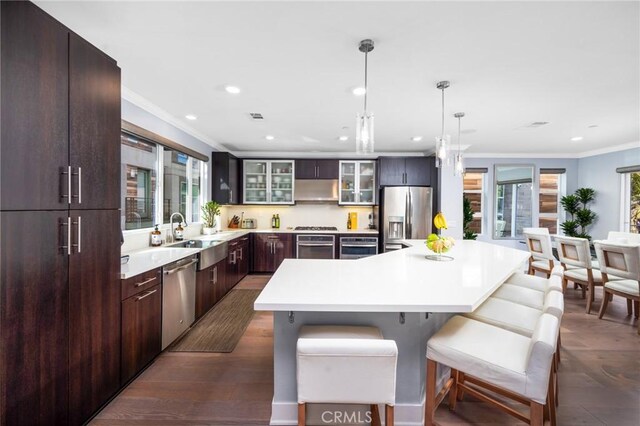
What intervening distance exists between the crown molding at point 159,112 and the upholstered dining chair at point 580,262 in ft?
17.3

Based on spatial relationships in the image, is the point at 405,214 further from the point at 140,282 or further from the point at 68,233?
the point at 68,233

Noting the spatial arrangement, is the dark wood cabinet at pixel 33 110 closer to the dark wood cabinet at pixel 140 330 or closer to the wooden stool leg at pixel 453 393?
the dark wood cabinet at pixel 140 330

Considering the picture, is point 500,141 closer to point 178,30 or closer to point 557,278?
point 557,278

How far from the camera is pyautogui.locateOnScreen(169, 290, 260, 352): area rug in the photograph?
2.85 meters

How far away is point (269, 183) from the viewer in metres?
5.98

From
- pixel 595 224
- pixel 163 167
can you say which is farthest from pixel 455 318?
pixel 595 224

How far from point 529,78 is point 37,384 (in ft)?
12.9

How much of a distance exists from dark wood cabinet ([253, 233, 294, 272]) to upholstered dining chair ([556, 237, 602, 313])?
4.14 meters

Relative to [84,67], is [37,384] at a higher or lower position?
lower

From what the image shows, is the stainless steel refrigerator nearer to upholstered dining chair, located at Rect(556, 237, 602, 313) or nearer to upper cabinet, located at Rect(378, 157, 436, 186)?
upper cabinet, located at Rect(378, 157, 436, 186)

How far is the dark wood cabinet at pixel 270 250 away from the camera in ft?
18.6

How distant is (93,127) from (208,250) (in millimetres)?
2051

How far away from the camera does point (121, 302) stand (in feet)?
6.77

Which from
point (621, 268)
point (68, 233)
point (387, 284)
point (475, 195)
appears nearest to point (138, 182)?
point (68, 233)
